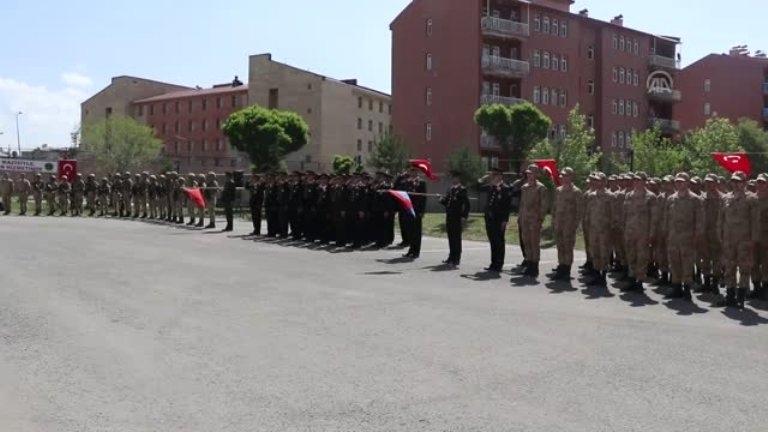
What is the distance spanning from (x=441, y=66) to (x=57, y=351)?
2145 inches

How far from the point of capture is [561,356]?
7605 millimetres

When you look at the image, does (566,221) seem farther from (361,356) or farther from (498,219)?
(361,356)

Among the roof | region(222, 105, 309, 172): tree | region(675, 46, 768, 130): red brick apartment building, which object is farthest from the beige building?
region(675, 46, 768, 130): red brick apartment building

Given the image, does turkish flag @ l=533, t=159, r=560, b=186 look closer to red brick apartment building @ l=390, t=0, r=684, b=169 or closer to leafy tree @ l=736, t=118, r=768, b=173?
red brick apartment building @ l=390, t=0, r=684, b=169

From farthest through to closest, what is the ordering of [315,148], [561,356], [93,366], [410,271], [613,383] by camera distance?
1. [315,148]
2. [410,271]
3. [561,356]
4. [93,366]
5. [613,383]

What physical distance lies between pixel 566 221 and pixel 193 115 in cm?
8397

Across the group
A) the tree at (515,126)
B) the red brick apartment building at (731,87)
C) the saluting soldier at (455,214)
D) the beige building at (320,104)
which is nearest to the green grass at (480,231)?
the saluting soldier at (455,214)

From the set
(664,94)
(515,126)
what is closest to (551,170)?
(515,126)

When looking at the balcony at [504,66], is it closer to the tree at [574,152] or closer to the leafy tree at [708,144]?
the leafy tree at [708,144]

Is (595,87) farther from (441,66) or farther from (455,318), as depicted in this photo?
(455,318)

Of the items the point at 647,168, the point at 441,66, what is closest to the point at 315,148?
the point at 441,66

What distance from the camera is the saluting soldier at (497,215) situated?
15.3m

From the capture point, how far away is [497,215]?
50.5 ft

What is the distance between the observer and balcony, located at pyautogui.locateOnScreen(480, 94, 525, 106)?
57844mm
